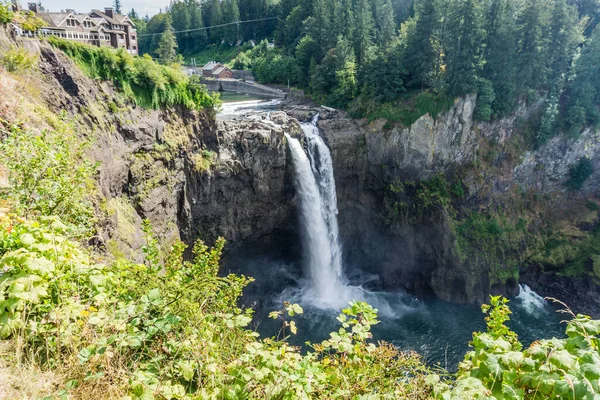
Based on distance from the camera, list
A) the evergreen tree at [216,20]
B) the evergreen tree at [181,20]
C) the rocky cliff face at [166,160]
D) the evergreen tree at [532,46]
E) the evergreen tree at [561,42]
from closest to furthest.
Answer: the rocky cliff face at [166,160] → the evergreen tree at [532,46] → the evergreen tree at [561,42] → the evergreen tree at [216,20] → the evergreen tree at [181,20]

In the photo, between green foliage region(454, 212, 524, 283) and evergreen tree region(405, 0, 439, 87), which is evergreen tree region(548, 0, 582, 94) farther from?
green foliage region(454, 212, 524, 283)

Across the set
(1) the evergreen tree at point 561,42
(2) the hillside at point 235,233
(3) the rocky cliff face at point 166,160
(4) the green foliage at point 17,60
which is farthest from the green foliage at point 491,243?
(4) the green foliage at point 17,60

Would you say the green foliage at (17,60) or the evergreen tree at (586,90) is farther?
the evergreen tree at (586,90)

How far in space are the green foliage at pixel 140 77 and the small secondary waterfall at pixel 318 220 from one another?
309 inches

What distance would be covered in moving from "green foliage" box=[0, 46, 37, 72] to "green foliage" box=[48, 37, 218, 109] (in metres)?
2.25

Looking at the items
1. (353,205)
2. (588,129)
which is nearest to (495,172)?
(588,129)

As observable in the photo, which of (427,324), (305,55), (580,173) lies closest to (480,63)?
(580,173)

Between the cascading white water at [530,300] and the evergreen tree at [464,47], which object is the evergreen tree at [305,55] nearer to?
the evergreen tree at [464,47]

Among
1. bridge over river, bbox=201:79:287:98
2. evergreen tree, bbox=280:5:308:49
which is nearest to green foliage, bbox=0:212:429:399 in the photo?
bridge over river, bbox=201:79:287:98

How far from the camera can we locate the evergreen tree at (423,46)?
33438mm

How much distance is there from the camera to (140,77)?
69.2 feet

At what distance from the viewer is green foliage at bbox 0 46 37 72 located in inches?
574

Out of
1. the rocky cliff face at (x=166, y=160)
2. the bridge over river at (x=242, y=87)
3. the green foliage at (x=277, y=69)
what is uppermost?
the green foliage at (x=277, y=69)

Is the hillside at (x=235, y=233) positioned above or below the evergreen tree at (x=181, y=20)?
below
